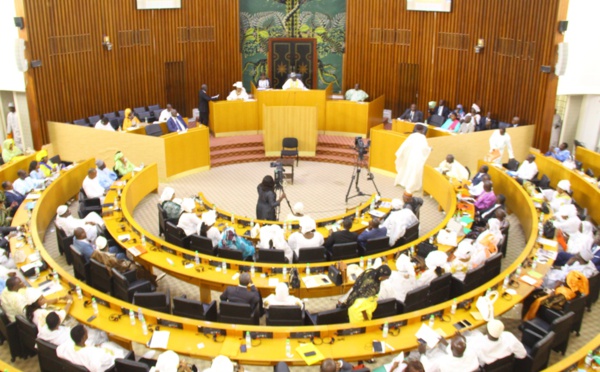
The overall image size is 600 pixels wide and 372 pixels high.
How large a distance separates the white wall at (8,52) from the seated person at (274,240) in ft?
29.6

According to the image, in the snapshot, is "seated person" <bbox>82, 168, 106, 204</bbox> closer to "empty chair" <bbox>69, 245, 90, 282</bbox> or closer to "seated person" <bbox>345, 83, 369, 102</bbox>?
"empty chair" <bbox>69, 245, 90, 282</bbox>

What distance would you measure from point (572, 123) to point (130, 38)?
12.8m

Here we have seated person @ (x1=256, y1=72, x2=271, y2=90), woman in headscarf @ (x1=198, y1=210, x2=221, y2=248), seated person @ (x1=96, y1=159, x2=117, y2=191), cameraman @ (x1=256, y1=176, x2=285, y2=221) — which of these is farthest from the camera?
seated person @ (x1=256, y1=72, x2=271, y2=90)

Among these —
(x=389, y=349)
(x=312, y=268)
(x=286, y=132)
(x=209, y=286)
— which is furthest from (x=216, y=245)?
(x=286, y=132)

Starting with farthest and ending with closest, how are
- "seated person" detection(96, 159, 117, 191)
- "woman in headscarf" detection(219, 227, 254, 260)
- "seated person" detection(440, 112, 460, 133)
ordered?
"seated person" detection(440, 112, 460, 133)
"seated person" detection(96, 159, 117, 191)
"woman in headscarf" detection(219, 227, 254, 260)

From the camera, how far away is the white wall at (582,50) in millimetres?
13953

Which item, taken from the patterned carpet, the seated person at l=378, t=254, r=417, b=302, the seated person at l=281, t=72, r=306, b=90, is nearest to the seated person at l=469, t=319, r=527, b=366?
the seated person at l=378, t=254, r=417, b=302

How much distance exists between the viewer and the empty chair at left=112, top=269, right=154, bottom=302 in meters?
8.53

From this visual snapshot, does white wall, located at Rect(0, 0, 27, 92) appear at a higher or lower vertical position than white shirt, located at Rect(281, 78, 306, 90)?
higher

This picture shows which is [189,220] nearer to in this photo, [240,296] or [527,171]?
[240,296]

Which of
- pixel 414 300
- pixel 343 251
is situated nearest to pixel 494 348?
pixel 414 300

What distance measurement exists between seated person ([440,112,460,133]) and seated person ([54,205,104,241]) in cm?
992

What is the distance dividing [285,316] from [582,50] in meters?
11.2

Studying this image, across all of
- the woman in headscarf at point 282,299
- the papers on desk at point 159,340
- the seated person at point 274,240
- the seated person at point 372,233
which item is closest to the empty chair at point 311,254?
the seated person at point 274,240
